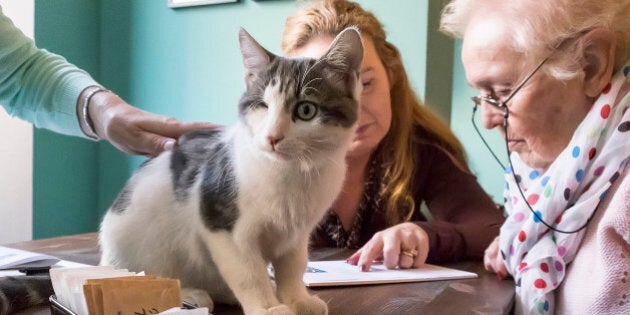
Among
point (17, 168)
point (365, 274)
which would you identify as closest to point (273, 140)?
point (365, 274)

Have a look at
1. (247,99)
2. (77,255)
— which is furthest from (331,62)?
(77,255)

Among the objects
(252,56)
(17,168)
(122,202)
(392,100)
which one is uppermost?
(252,56)

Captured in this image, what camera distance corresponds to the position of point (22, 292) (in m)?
0.78

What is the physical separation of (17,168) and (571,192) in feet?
6.53

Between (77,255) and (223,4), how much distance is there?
1295 millimetres

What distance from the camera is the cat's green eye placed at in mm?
773

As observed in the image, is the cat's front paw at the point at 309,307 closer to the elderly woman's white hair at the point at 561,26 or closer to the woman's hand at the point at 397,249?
the woman's hand at the point at 397,249

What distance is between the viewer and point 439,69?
6.48 ft

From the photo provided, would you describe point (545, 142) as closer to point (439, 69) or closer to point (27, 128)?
point (439, 69)

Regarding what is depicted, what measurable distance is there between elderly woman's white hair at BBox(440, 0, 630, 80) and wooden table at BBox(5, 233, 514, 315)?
15.5 inches

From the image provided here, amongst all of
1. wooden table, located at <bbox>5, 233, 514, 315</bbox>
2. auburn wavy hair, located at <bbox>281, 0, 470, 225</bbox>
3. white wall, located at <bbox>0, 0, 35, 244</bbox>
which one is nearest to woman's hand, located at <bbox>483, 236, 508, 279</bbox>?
wooden table, located at <bbox>5, 233, 514, 315</bbox>

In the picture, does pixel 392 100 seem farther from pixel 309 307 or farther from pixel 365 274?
pixel 309 307

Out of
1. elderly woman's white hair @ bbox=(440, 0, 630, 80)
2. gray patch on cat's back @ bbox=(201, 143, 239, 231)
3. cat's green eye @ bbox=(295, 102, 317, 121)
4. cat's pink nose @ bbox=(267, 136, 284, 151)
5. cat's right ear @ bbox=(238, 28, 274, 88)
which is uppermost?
elderly woman's white hair @ bbox=(440, 0, 630, 80)

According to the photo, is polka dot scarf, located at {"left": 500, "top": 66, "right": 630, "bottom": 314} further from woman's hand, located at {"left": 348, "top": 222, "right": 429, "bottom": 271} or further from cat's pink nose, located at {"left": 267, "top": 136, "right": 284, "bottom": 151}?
cat's pink nose, located at {"left": 267, "top": 136, "right": 284, "bottom": 151}
